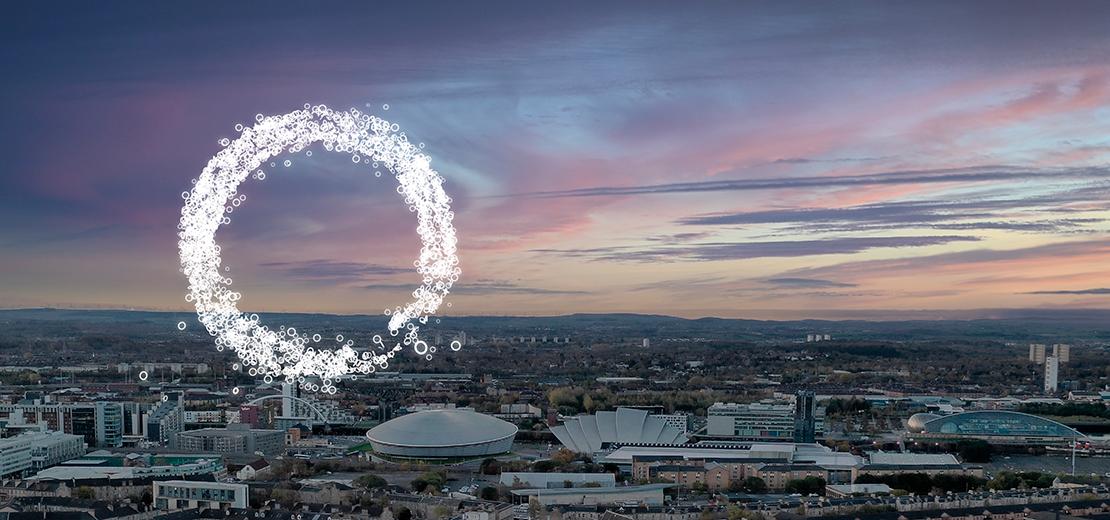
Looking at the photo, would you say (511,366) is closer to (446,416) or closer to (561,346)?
(561,346)

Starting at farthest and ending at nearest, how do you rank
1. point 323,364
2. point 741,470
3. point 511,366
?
1. point 511,366
2. point 741,470
3. point 323,364

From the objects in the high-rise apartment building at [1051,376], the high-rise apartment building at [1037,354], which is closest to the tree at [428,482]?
the high-rise apartment building at [1051,376]

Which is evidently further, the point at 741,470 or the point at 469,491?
the point at 741,470

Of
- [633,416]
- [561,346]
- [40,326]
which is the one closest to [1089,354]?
[561,346]

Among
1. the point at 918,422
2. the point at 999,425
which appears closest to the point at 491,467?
the point at 918,422

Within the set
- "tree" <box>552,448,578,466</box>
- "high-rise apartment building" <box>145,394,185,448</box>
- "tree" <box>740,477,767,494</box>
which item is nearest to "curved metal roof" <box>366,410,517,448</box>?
"tree" <box>552,448,578,466</box>

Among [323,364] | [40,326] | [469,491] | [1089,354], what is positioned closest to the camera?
[323,364]
